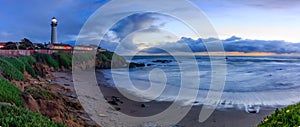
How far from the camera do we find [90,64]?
51281 millimetres

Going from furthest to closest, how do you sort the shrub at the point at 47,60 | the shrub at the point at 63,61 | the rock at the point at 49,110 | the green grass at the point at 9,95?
the shrub at the point at 63,61 → the shrub at the point at 47,60 → the rock at the point at 49,110 → the green grass at the point at 9,95

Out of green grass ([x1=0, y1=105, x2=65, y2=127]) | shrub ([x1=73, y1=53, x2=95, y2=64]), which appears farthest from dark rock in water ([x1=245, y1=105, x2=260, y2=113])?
shrub ([x1=73, y1=53, x2=95, y2=64])

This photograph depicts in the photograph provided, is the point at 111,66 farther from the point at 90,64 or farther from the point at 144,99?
the point at 144,99

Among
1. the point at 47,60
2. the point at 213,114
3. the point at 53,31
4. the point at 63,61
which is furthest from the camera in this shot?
the point at 53,31

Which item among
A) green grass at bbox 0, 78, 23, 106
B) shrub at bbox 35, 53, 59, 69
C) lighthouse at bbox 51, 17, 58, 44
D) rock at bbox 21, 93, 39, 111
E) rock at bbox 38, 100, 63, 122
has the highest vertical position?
lighthouse at bbox 51, 17, 58, 44

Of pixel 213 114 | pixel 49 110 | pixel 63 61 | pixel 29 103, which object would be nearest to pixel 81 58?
pixel 63 61

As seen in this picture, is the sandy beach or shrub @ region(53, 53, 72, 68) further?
shrub @ region(53, 53, 72, 68)

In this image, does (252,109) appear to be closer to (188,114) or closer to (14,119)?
(188,114)

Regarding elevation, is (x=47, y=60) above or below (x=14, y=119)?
above

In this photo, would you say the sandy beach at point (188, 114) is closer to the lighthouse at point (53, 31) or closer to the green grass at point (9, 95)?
the green grass at point (9, 95)

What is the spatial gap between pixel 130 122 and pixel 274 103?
33.2 feet

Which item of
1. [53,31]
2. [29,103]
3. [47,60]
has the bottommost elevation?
[29,103]

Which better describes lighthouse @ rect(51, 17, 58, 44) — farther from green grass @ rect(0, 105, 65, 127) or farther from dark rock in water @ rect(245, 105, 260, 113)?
green grass @ rect(0, 105, 65, 127)

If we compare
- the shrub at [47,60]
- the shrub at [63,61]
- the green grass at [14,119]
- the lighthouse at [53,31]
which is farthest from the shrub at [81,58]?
the green grass at [14,119]
